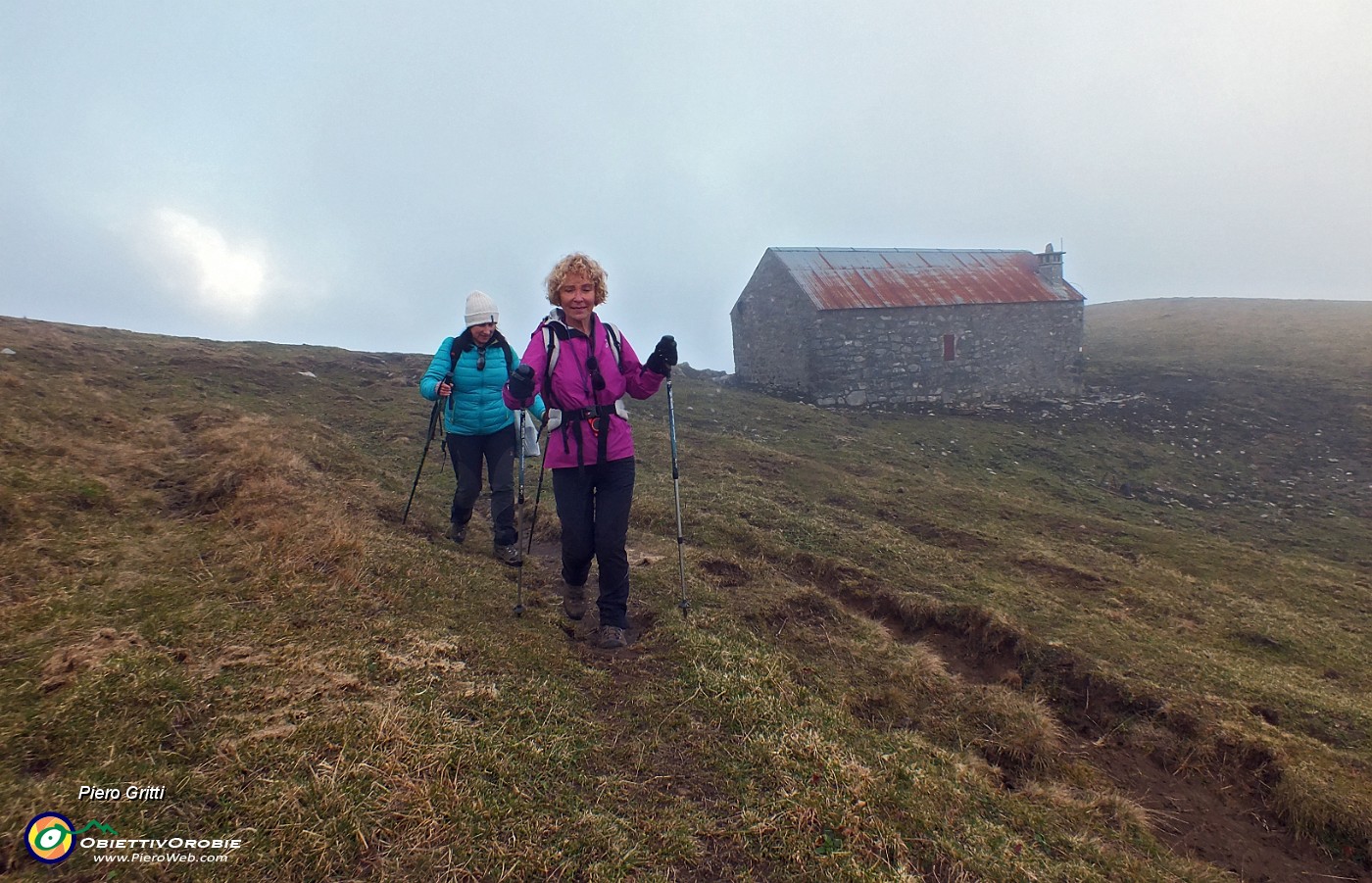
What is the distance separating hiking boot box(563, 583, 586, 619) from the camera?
6379 millimetres

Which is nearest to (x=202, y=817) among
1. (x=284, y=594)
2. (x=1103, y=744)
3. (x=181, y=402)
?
(x=284, y=594)

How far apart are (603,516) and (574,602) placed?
3.67 feet

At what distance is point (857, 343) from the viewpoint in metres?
29.0

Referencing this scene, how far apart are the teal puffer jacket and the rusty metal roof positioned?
74.7 ft

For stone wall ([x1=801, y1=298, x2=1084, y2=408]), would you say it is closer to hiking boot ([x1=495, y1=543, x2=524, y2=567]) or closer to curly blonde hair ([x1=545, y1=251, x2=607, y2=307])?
hiking boot ([x1=495, y1=543, x2=524, y2=567])

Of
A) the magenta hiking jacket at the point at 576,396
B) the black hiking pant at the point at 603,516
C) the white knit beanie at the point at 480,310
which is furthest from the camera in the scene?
the white knit beanie at the point at 480,310

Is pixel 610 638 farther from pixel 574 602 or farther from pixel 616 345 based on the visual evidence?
pixel 616 345

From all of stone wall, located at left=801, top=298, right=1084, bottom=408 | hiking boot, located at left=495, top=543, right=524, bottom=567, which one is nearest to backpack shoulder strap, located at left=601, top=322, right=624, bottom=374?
hiking boot, located at left=495, top=543, right=524, bottom=567

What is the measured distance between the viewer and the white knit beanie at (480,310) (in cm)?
787

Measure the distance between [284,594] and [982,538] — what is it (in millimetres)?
10402

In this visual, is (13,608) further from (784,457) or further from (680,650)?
(784,457)

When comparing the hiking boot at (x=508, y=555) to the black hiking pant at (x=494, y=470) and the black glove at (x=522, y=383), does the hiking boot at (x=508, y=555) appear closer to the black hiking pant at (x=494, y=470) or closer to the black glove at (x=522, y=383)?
the black hiking pant at (x=494, y=470)

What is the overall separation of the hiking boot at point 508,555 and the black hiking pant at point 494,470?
0.18 feet

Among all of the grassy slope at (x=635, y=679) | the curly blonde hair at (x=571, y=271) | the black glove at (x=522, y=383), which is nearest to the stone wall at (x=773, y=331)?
the grassy slope at (x=635, y=679)
